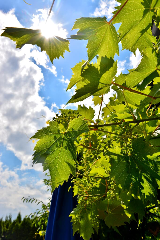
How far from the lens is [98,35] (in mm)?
671

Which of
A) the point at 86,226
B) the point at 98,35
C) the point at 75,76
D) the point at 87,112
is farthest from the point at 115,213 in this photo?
the point at 98,35

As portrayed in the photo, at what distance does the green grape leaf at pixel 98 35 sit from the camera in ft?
2.14

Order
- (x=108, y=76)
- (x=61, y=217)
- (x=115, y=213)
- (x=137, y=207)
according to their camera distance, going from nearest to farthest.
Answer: (x=108, y=76), (x=137, y=207), (x=115, y=213), (x=61, y=217)

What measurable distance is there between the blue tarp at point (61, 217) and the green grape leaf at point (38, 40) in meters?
2.16

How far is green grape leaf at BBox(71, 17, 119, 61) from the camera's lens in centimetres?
65

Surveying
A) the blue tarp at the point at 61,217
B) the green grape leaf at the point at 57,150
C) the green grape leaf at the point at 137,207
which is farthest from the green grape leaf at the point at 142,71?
the blue tarp at the point at 61,217

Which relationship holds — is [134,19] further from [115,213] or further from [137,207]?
[115,213]

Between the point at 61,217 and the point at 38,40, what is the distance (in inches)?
94.2

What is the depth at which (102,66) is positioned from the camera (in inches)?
24.2

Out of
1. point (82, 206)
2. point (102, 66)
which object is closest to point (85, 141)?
point (82, 206)

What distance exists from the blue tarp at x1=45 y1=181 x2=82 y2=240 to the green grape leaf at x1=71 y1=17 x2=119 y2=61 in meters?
2.26

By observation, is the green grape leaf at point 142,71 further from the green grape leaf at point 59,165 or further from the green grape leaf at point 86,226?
the green grape leaf at point 86,226

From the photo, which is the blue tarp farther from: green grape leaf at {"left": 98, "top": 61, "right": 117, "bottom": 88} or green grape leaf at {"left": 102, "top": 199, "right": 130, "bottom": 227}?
green grape leaf at {"left": 98, "top": 61, "right": 117, "bottom": 88}

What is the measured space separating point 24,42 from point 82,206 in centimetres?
91
